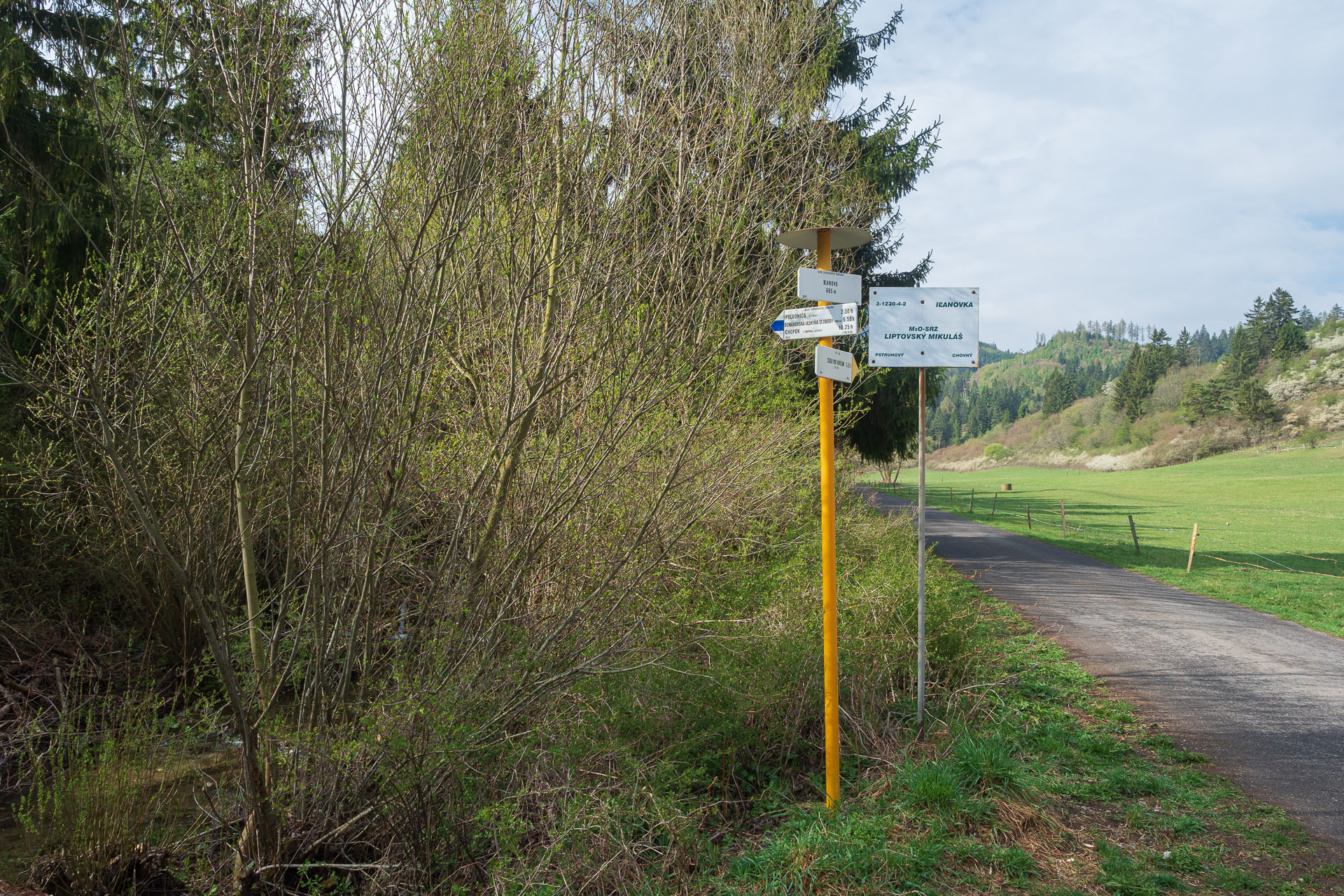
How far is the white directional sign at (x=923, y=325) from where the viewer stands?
524 centimetres

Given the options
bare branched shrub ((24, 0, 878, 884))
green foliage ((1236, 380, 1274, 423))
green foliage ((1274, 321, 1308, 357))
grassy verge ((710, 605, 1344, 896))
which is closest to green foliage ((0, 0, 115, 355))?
bare branched shrub ((24, 0, 878, 884))

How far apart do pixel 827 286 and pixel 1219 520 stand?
29.9 m

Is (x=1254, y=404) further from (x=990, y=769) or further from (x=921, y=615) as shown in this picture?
(x=990, y=769)

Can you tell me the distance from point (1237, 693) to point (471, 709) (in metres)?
6.03

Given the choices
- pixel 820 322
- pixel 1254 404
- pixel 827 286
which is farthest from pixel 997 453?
pixel 820 322

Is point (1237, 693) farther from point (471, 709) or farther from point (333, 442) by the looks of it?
point (333, 442)

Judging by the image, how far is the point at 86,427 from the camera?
10.1ft

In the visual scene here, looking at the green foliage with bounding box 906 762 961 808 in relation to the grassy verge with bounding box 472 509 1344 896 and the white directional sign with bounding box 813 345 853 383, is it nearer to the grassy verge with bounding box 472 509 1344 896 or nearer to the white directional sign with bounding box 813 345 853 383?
the grassy verge with bounding box 472 509 1344 896

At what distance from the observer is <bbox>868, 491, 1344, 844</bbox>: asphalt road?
4695 mm

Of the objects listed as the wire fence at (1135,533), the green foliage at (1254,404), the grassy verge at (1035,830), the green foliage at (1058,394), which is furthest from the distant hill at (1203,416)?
the grassy verge at (1035,830)

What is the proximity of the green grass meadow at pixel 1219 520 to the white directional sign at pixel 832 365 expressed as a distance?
8.38 metres

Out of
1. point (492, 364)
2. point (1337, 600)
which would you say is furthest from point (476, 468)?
point (1337, 600)

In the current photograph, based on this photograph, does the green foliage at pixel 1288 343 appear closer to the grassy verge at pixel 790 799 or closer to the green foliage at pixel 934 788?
the grassy verge at pixel 790 799

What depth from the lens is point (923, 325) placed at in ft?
17.3
